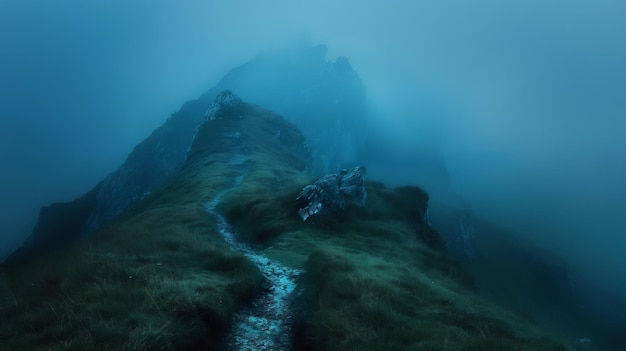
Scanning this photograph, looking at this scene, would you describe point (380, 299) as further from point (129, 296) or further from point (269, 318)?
point (129, 296)

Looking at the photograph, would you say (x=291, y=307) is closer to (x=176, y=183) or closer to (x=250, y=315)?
(x=250, y=315)

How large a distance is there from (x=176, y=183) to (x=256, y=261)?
5624cm

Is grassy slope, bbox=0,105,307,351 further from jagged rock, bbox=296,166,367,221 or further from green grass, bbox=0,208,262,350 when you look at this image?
jagged rock, bbox=296,166,367,221

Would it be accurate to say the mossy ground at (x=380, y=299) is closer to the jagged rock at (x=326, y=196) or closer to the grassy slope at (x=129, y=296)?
the jagged rock at (x=326, y=196)

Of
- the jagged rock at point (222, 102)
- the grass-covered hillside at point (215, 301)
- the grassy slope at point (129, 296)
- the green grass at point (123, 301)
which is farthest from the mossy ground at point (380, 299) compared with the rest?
the jagged rock at point (222, 102)

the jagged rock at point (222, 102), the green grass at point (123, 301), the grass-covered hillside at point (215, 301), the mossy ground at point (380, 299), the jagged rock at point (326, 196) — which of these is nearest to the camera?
the green grass at point (123, 301)

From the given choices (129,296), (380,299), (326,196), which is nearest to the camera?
(129,296)

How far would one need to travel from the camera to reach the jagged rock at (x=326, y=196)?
134 feet

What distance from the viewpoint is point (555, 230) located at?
185m

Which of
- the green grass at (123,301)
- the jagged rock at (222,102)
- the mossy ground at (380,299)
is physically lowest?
the mossy ground at (380,299)

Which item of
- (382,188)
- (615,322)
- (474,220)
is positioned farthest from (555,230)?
(382,188)

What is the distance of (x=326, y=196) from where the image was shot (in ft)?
137

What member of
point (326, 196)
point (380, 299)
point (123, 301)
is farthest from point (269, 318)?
point (326, 196)

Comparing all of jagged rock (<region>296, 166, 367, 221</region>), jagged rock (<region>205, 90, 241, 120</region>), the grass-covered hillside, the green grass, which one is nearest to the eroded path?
the grass-covered hillside
